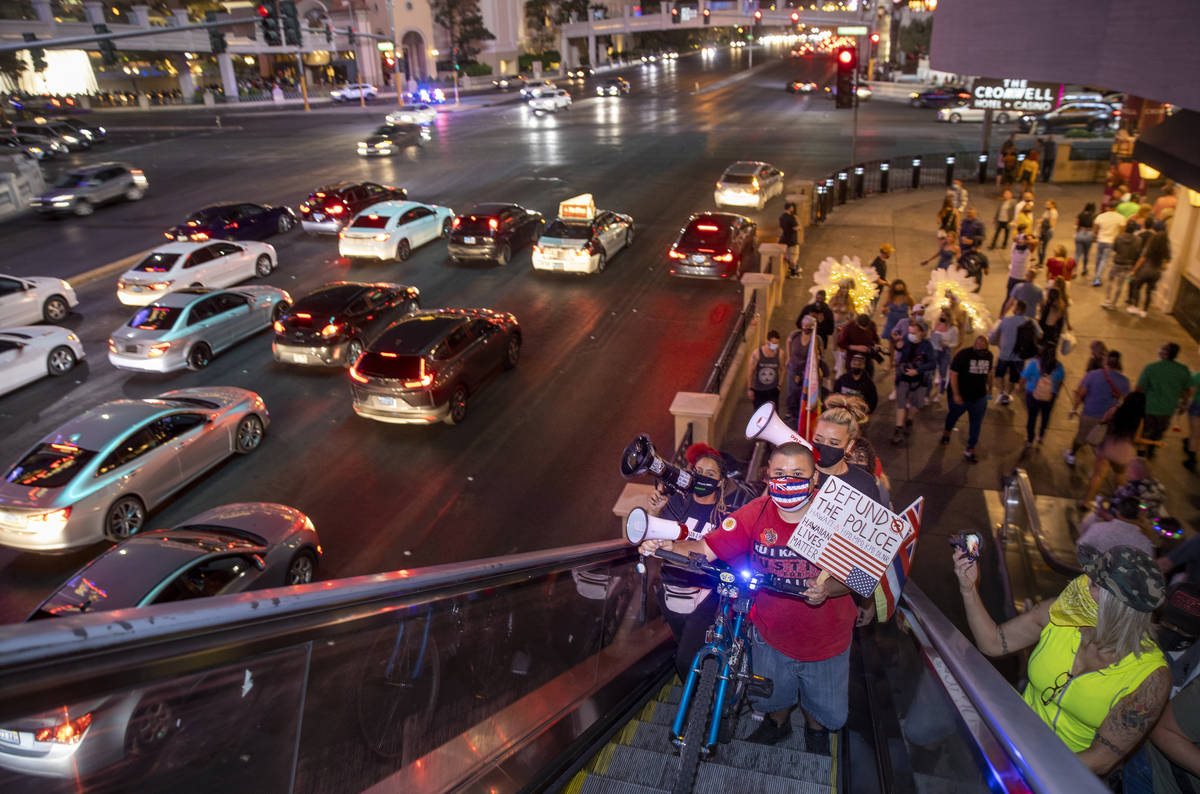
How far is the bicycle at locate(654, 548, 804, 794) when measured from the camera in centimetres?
432

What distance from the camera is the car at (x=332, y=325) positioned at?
16.4 m

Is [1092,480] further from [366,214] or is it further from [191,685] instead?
[366,214]

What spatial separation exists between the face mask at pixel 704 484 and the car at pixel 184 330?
13.4 m

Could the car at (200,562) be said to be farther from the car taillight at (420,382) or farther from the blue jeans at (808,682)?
the blue jeans at (808,682)

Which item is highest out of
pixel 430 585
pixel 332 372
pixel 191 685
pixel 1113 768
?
pixel 191 685

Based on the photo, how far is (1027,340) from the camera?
12109mm

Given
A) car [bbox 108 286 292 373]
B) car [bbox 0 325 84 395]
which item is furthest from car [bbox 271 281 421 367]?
car [bbox 0 325 84 395]

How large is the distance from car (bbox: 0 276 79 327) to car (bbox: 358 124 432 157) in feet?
72.7

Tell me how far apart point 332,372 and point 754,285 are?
28.4ft

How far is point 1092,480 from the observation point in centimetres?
988

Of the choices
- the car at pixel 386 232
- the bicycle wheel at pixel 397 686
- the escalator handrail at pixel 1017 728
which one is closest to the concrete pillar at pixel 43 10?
the car at pixel 386 232

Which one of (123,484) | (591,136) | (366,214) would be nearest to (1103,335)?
(123,484)

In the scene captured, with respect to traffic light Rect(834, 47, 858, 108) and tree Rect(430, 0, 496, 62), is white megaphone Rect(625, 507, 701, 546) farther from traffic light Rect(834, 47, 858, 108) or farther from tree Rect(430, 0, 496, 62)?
tree Rect(430, 0, 496, 62)

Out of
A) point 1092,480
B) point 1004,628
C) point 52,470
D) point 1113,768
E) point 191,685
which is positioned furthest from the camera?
point 52,470
